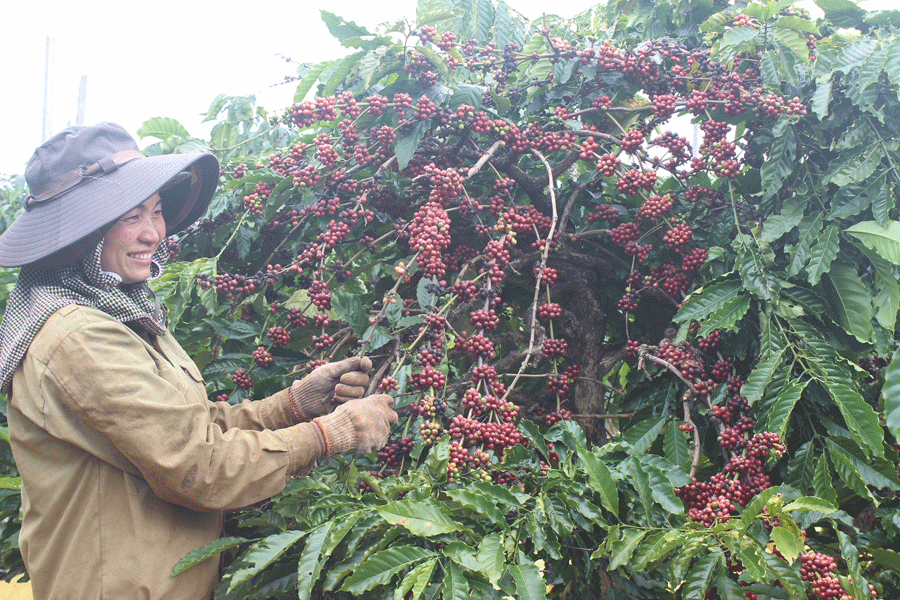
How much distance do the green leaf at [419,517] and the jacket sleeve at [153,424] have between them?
401mm

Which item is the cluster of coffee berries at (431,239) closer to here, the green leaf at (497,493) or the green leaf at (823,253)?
the green leaf at (497,493)

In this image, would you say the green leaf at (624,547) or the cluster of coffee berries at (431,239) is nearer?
the green leaf at (624,547)

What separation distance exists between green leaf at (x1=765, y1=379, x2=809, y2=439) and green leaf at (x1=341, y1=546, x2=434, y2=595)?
35.8 inches

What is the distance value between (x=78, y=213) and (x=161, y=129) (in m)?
1.41

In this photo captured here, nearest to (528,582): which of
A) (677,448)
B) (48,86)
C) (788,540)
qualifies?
(788,540)

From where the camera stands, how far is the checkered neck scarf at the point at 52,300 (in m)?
1.51

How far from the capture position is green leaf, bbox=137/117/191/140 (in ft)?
9.18

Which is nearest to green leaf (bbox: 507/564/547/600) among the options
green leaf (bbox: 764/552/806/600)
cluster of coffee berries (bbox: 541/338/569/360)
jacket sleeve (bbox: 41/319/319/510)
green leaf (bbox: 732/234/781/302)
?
green leaf (bbox: 764/552/806/600)

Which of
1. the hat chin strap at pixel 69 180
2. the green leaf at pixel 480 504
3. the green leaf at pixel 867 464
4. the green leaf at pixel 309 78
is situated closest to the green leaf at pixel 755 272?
the green leaf at pixel 867 464

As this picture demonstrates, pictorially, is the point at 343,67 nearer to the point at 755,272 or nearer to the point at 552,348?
the point at 552,348

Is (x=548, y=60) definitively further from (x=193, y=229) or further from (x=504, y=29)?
(x=193, y=229)

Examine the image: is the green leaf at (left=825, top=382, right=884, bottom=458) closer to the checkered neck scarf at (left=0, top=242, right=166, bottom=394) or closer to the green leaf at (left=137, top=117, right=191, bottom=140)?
the checkered neck scarf at (left=0, top=242, right=166, bottom=394)

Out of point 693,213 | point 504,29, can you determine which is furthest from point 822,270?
point 504,29

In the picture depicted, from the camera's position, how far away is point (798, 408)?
169cm
